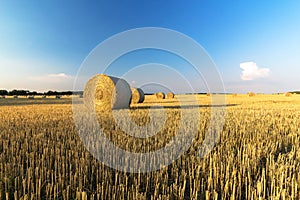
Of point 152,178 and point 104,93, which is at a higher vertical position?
point 104,93

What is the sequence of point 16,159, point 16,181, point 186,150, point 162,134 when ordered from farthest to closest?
point 162,134, point 186,150, point 16,159, point 16,181

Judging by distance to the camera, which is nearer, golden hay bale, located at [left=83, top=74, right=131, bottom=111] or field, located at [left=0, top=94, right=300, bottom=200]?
field, located at [left=0, top=94, right=300, bottom=200]

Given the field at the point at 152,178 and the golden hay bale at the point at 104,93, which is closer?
the field at the point at 152,178

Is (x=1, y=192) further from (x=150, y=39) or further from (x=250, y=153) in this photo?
(x=150, y=39)

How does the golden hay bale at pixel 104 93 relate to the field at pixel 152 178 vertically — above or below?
above

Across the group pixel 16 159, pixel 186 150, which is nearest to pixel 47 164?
pixel 16 159

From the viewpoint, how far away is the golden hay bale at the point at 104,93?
1152 cm

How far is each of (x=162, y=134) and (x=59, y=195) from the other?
3.11 m

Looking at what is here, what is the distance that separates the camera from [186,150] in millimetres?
4043

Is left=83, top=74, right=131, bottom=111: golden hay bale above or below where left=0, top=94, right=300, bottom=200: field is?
above

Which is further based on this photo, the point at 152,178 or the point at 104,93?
the point at 104,93

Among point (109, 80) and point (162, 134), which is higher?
point (109, 80)

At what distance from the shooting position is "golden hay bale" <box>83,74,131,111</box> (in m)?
11.5

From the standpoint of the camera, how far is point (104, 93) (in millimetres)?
11547
